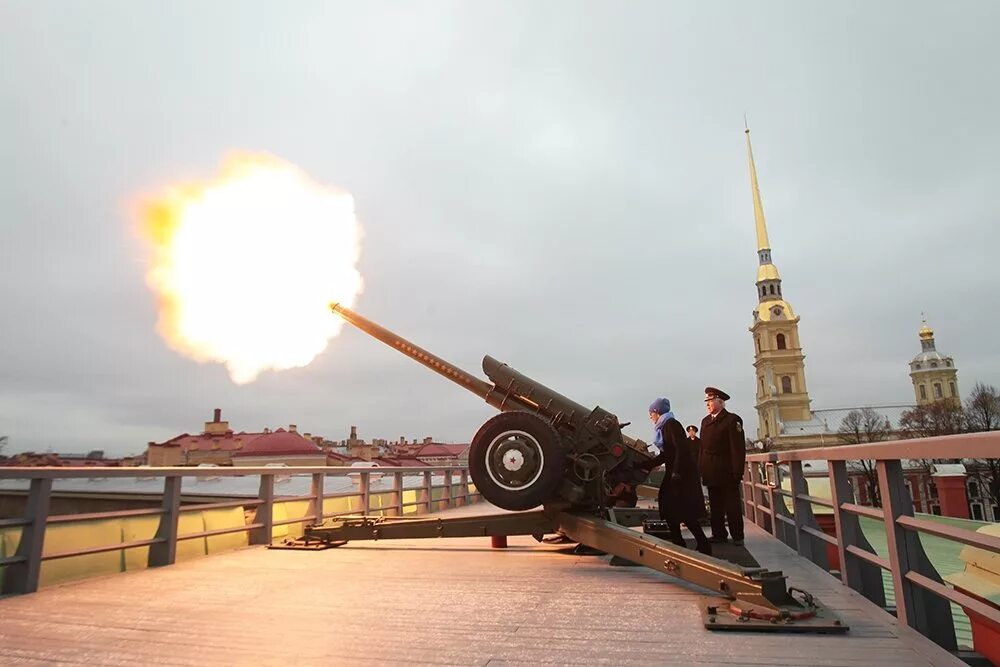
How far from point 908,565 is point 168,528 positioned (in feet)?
21.2

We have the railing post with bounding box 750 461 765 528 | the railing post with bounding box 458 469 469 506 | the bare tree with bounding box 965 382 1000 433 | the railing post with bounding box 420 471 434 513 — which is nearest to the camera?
the railing post with bounding box 750 461 765 528

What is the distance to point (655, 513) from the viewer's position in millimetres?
8102

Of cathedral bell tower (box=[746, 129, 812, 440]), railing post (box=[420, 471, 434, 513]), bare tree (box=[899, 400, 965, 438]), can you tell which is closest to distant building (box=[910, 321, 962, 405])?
cathedral bell tower (box=[746, 129, 812, 440])

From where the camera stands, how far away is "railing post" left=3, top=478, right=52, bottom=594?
15.6 ft

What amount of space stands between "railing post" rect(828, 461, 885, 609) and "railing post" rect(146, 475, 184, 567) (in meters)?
6.02

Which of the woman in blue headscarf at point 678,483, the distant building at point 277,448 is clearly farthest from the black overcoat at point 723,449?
the distant building at point 277,448

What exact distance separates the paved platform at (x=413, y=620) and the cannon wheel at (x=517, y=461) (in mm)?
707

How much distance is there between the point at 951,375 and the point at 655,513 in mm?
126778

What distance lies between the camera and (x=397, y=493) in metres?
11.2

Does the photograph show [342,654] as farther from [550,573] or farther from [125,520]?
[125,520]

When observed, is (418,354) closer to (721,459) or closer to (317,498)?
(317,498)

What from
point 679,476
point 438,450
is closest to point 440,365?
point 679,476

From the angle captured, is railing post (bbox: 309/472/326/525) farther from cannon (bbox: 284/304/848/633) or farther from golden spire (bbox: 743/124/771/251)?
golden spire (bbox: 743/124/771/251)

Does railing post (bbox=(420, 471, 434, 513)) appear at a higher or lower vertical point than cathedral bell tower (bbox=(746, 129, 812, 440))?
lower
